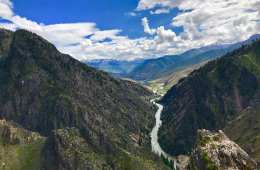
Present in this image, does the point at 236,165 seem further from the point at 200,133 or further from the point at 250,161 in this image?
the point at 200,133

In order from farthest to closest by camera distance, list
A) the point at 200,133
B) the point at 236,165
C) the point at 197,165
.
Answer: the point at 200,133 → the point at 197,165 → the point at 236,165

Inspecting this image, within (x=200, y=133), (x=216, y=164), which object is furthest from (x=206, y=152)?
(x=200, y=133)

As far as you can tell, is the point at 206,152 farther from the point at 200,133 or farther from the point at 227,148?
the point at 200,133

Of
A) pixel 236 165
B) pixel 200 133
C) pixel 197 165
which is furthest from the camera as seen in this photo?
pixel 200 133

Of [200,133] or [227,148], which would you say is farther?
[200,133]

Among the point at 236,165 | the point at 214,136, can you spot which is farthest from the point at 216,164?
the point at 214,136

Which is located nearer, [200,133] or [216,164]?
[216,164]
